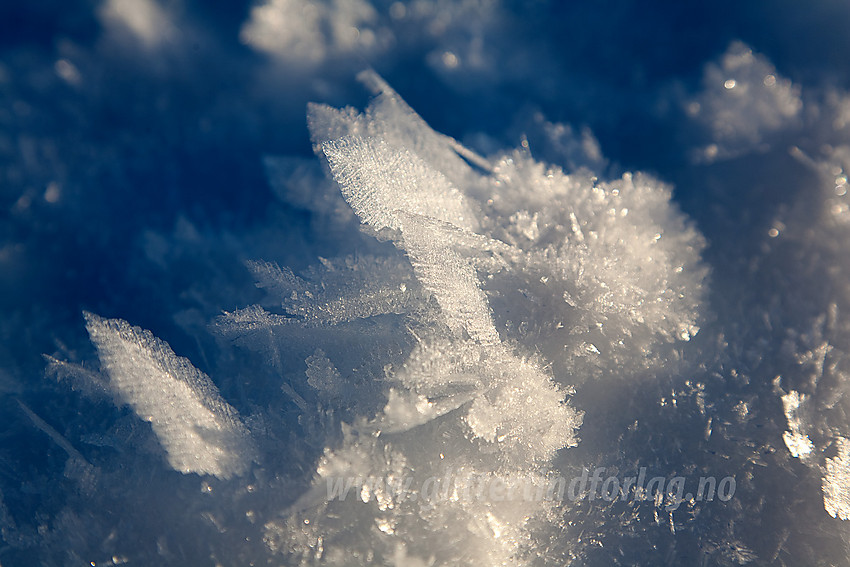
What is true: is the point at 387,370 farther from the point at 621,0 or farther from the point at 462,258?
the point at 621,0

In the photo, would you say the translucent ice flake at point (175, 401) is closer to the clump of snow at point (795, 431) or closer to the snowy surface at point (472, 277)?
the snowy surface at point (472, 277)

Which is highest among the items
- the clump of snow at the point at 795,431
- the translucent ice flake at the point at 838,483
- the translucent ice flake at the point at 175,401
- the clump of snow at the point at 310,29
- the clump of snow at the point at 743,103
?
the clump of snow at the point at 743,103

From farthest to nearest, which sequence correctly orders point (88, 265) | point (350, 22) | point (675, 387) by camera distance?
point (88, 265) → point (350, 22) → point (675, 387)

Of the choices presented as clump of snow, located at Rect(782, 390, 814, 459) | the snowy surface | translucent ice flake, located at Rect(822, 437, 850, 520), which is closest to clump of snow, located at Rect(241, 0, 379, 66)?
the snowy surface

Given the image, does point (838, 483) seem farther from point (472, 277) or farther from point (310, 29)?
point (310, 29)

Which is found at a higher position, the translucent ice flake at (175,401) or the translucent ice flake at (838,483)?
the translucent ice flake at (838,483)

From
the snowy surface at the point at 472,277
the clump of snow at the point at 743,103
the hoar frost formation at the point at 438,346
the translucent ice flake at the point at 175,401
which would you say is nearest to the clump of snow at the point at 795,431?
the snowy surface at the point at 472,277

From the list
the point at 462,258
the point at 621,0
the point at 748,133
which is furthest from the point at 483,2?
the point at 748,133
